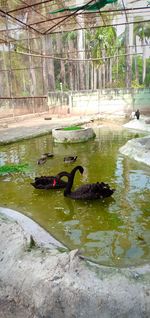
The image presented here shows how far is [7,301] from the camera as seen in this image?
3.02 m

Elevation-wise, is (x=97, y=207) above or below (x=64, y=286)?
below

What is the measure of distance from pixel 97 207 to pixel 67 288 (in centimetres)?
250

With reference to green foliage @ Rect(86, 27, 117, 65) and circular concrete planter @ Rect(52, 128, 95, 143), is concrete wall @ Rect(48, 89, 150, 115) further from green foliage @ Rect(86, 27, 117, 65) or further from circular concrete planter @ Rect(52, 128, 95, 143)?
circular concrete planter @ Rect(52, 128, 95, 143)

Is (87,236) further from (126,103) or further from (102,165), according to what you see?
(126,103)

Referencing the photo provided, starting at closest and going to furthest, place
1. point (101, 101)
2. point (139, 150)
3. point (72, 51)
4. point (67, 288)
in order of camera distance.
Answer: point (67, 288) → point (139, 150) → point (101, 101) → point (72, 51)

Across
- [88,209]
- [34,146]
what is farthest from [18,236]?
[34,146]

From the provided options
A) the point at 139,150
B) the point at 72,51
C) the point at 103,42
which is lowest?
the point at 139,150

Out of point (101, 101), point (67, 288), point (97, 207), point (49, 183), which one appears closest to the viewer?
point (67, 288)

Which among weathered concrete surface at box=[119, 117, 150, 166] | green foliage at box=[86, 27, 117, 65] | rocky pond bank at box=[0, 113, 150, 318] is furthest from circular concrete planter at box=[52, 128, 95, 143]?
green foliage at box=[86, 27, 117, 65]

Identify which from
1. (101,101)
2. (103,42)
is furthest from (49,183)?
(103,42)

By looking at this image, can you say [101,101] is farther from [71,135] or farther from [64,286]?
[64,286]

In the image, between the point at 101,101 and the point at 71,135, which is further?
the point at 101,101

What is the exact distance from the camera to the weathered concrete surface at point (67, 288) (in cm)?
271

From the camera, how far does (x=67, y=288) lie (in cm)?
288
